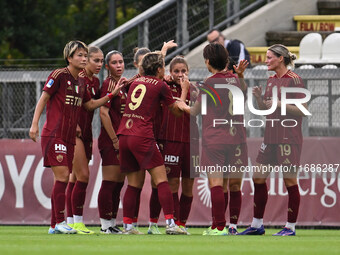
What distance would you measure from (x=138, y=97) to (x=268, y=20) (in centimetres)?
948

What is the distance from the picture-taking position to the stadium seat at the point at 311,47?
1814 cm

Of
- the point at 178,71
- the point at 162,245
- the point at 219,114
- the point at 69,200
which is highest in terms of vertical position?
the point at 178,71

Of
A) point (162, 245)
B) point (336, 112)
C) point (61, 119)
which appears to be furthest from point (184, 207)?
point (336, 112)

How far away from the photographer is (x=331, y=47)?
18.1 metres

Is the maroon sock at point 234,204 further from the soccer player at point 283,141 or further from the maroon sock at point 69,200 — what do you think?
the maroon sock at point 69,200

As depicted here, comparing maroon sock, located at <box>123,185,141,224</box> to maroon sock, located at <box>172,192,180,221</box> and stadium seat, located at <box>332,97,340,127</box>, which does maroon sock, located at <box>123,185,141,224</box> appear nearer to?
maroon sock, located at <box>172,192,180,221</box>

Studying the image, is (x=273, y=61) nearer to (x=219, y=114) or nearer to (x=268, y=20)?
(x=219, y=114)

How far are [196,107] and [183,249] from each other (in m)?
2.52

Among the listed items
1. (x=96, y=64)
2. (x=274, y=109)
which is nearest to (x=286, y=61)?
(x=274, y=109)

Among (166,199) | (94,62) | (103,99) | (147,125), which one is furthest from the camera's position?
(94,62)

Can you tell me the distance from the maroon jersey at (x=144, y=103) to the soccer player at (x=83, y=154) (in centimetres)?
101

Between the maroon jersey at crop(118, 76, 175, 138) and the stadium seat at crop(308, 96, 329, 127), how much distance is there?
4.28 m

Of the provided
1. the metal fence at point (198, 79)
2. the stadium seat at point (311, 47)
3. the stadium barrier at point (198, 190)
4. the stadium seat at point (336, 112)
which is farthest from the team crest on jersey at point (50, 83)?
the stadium seat at point (311, 47)

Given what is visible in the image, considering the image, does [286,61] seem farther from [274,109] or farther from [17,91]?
[17,91]
